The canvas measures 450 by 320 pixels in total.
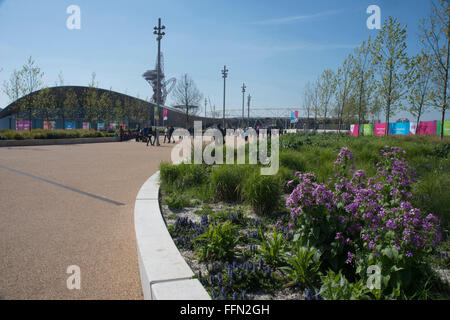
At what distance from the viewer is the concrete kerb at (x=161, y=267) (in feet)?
7.52

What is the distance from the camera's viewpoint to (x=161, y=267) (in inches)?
107

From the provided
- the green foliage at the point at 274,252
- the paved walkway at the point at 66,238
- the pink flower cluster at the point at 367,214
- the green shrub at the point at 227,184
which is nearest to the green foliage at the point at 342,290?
the pink flower cluster at the point at 367,214

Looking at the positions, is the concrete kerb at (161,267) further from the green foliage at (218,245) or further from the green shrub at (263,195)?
the green shrub at (263,195)

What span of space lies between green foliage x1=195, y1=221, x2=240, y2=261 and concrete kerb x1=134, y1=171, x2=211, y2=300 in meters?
0.32

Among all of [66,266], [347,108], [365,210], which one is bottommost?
[66,266]

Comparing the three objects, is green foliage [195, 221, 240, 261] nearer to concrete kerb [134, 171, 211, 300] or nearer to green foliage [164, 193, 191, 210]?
concrete kerb [134, 171, 211, 300]

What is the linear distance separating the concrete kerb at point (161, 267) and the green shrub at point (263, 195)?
5.00ft

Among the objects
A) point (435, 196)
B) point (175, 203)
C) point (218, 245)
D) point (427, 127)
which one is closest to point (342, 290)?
point (218, 245)

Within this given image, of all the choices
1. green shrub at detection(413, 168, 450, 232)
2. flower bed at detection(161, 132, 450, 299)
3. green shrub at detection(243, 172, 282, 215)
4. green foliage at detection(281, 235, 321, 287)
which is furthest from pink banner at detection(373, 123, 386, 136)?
green foliage at detection(281, 235, 321, 287)

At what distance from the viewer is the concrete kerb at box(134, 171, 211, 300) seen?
2.29 m

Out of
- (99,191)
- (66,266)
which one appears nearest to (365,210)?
(66,266)
